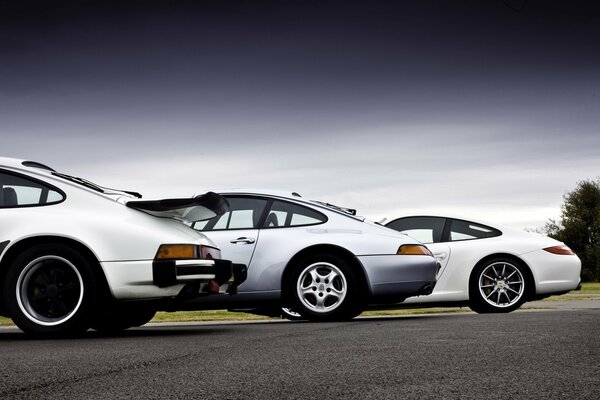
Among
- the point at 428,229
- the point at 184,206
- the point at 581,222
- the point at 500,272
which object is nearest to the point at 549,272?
the point at 500,272

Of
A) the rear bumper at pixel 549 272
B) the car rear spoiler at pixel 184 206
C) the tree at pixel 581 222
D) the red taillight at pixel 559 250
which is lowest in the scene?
the rear bumper at pixel 549 272

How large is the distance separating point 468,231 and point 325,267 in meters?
3.31

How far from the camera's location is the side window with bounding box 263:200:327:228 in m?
8.67

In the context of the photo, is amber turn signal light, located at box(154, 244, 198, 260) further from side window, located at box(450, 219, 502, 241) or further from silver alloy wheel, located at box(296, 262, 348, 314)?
side window, located at box(450, 219, 502, 241)

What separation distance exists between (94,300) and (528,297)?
6.15 m

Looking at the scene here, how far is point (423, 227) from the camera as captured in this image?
36.5ft

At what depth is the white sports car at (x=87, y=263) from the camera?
652 cm

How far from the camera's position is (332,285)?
27.2 feet

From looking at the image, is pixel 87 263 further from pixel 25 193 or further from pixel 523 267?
pixel 523 267

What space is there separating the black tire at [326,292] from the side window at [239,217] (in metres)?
0.80

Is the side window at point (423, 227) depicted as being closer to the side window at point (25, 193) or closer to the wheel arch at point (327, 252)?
the wheel arch at point (327, 252)

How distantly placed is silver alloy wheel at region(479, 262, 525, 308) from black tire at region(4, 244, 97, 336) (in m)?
5.74

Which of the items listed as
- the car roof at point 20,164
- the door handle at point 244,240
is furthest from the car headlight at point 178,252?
the door handle at point 244,240

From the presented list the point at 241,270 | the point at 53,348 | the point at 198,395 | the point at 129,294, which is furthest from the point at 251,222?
the point at 198,395
